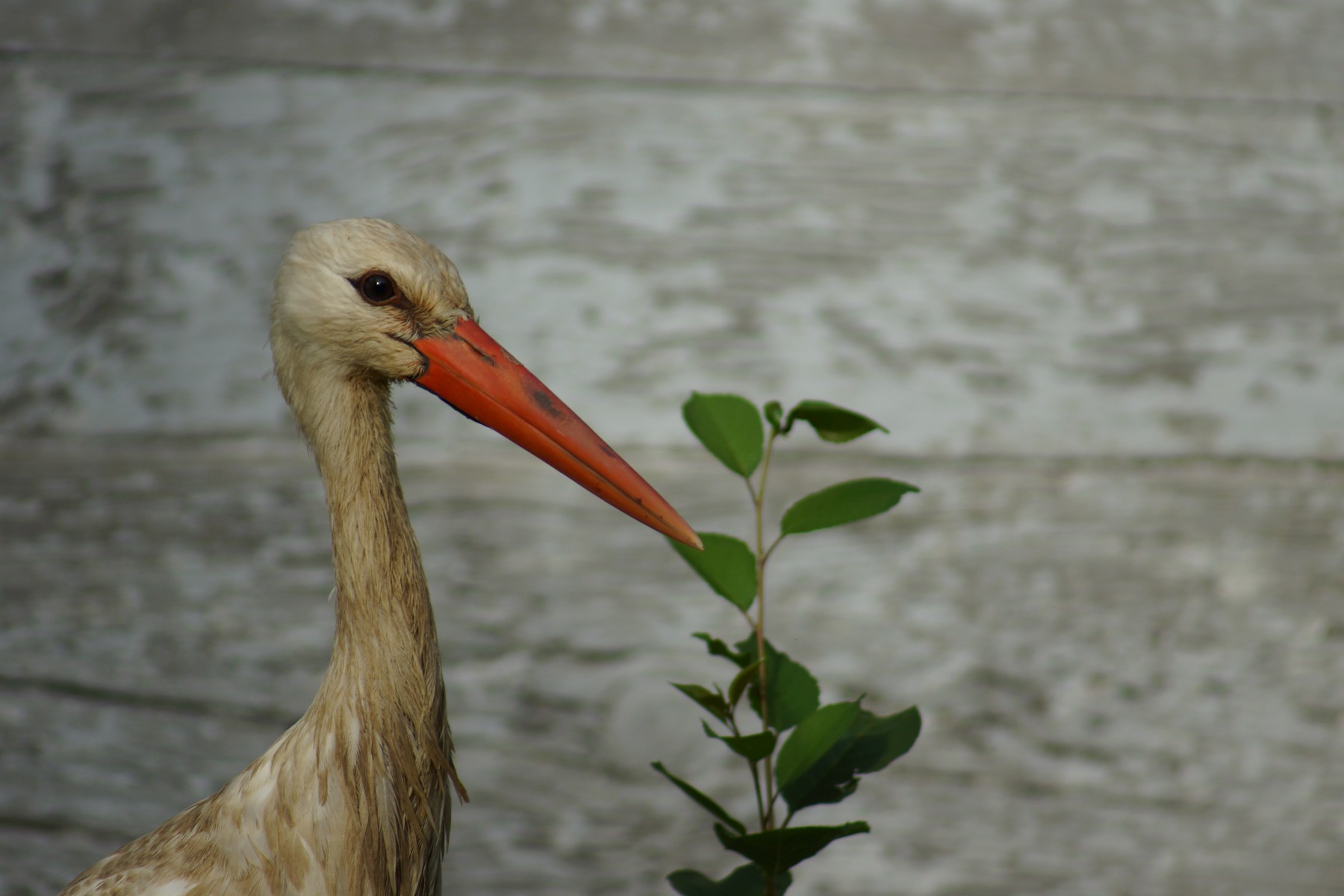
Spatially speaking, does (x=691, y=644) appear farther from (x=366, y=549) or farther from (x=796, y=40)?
(x=796, y=40)

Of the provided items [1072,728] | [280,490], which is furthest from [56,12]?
[1072,728]

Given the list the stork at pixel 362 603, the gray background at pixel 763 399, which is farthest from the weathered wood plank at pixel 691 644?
the stork at pixel 362 603

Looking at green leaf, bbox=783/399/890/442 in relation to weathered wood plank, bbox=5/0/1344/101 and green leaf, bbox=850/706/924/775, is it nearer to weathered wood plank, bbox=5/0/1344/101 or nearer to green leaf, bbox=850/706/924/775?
green leaf, bbox=850/706/924/775

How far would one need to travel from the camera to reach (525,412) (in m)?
0.45

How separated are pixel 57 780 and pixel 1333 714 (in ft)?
3.16

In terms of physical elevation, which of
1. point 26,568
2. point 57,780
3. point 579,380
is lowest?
point 57,780

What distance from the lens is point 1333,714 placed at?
78 centimetres

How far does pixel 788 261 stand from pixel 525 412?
379 mm

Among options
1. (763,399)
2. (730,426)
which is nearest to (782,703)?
(730,426)

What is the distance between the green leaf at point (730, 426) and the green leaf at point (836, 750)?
109 millimetres

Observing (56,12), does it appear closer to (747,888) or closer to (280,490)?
(280,490)

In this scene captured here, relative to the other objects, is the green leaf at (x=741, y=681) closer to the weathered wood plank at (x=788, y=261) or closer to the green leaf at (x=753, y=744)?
the green leaf at (x=753, y=744)

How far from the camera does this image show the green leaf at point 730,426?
0.45 meters

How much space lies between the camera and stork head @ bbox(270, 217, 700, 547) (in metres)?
0.45
